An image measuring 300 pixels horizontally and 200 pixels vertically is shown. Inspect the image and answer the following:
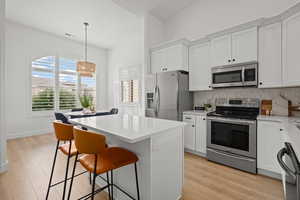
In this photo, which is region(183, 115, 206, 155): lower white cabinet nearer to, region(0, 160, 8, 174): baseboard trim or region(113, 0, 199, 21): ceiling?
region(113, 0, 199, 21): ceiling

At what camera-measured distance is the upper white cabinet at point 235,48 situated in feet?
7.88

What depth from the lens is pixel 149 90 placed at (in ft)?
11.9

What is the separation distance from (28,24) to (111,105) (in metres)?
3.79

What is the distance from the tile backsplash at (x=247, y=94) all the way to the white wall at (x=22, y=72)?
4.90m

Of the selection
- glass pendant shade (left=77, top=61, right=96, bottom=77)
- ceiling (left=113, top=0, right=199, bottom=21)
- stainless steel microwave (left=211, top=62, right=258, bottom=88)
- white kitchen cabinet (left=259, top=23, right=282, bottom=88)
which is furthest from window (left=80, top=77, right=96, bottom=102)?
white kitchen cabinet (left=259, top=23, right=282, bottom=88)

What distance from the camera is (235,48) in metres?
2.58

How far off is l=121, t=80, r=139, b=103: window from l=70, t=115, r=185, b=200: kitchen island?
11.9 feet

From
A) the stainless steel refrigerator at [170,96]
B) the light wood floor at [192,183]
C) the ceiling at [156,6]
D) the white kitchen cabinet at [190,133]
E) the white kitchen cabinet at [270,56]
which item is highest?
the ceiling at [156,6]

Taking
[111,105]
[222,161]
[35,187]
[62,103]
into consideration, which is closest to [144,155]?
[35,187]

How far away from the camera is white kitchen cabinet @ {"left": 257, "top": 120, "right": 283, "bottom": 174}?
2.00 meters

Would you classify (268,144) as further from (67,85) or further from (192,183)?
(67,85)

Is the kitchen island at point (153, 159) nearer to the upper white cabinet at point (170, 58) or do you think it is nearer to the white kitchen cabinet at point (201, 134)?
the white kitchen cabinet at point (201, 134)

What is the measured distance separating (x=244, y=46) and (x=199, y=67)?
91 centimetres

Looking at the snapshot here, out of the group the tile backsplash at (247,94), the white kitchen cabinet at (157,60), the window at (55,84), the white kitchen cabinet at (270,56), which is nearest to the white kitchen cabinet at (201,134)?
the tile backsplash at (247,94)
